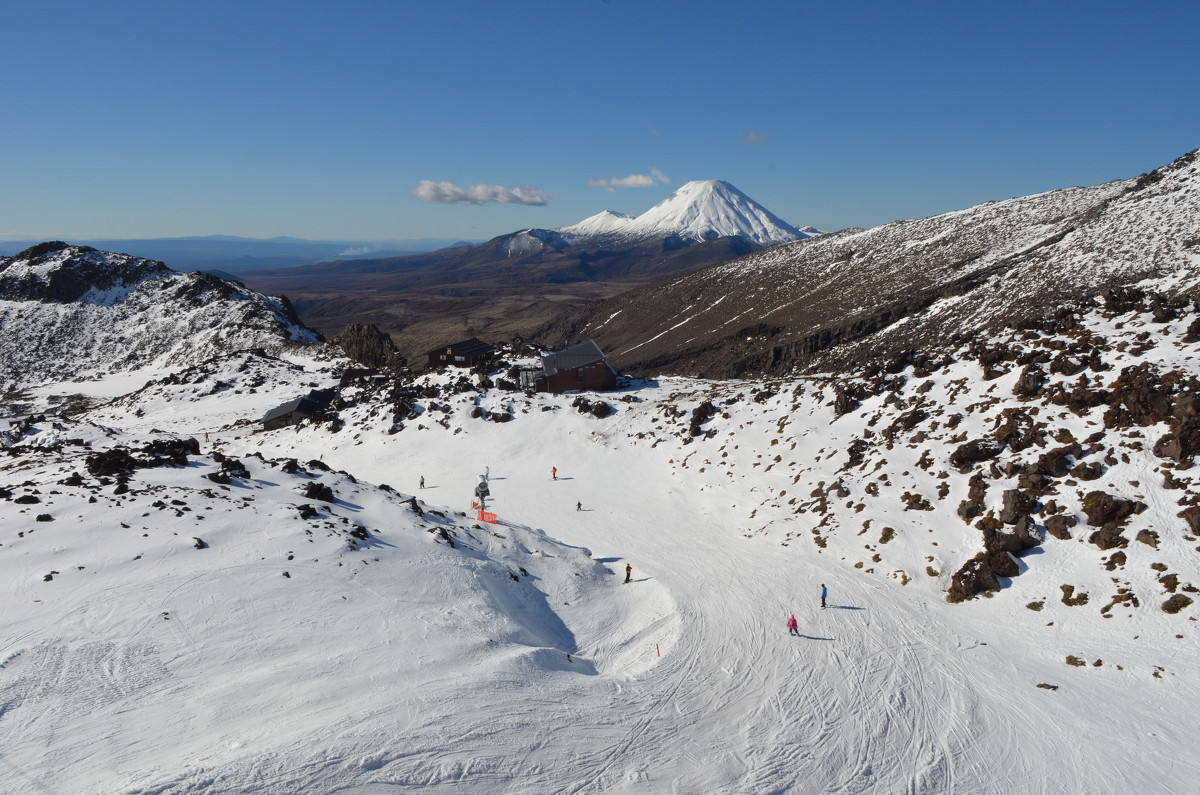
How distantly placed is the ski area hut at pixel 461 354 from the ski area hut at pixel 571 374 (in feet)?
31.8

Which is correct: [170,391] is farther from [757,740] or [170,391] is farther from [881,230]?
[881,230]

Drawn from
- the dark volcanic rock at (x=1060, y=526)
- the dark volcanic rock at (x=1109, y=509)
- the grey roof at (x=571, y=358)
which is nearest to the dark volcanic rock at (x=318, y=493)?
the dark volcanic rock at (x=1060, y=526)

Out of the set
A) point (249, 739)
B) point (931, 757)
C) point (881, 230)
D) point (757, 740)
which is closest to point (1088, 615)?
point (931, 757)

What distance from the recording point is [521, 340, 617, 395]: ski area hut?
154 ft

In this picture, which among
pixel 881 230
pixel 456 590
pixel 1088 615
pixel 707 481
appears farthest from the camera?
pixel 881 230

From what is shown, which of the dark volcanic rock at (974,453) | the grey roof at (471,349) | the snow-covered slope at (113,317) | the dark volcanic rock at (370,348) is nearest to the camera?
the dark volcanic rock at (974,453)

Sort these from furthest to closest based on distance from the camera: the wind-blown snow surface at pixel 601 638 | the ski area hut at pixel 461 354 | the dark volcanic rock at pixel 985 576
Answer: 1. the ski area hut at pixel 461 354
2. the dark volcanic rock at pixel 985 576
3. the wind-blown snow surface at pixel 601 638

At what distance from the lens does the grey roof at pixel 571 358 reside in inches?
1854

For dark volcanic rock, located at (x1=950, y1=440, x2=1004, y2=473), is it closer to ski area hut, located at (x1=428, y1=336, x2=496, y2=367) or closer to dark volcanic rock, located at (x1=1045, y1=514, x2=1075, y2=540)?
dark volcanic rock, located at (x1=1045, y1=514, x2=1075, y2=540)

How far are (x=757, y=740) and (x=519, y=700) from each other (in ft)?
17.2

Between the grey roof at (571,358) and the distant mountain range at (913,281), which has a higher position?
the distant mountain range at (913,281)

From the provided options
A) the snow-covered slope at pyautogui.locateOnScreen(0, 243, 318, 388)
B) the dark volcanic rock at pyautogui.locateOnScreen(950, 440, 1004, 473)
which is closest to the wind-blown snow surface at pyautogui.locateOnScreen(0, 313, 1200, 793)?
the dark volcanic rock at pyautogui.locateOnScreen(950, 440, 1004, 473)

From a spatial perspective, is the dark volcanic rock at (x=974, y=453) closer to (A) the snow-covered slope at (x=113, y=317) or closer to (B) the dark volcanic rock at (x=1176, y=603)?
(B) the dark volcanic rock at (x=1176, y=603)

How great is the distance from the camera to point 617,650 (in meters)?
17.1
